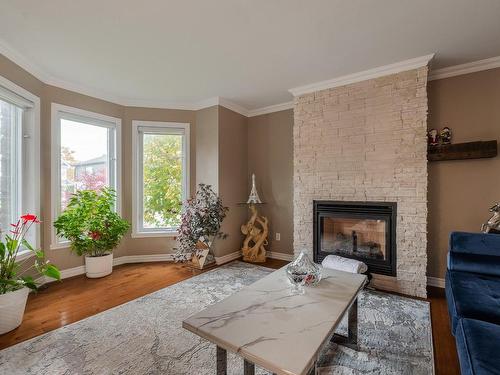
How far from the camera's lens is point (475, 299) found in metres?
1.58

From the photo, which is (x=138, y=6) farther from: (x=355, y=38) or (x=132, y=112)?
(x=132, y=112)

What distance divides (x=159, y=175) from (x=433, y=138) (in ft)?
12.5

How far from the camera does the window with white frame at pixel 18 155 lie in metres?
2.57

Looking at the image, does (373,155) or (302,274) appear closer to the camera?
(302,274)

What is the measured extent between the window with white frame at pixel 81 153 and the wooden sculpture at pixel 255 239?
2.06 metres

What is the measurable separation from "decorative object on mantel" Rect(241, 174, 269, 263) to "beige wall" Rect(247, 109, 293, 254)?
24cm

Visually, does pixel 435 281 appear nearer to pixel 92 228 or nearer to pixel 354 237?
pixel 354 237

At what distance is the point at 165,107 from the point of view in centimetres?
402

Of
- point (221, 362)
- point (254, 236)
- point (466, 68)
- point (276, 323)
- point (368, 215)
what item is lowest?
point (221, 362)

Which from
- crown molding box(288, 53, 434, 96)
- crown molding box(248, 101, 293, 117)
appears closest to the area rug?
crown molding box(288, 53, 434, 96)

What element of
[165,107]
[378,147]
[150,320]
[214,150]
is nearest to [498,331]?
[378,147]

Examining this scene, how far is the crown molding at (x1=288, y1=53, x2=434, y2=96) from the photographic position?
262 centimetres

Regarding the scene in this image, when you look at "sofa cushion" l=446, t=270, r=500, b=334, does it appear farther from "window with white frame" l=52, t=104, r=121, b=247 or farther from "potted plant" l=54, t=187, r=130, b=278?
"window with white frame" l=52, t=104, r=121, b=247

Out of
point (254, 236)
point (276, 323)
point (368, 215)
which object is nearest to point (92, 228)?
point (254, 236)
